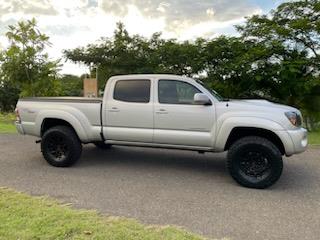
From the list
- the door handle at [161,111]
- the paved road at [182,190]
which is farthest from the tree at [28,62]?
the door handle at [161,111]

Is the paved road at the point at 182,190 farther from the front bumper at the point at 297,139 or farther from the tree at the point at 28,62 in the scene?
the tree at the point at 28,62

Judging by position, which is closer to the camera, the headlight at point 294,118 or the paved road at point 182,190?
the paved road at point 182,190

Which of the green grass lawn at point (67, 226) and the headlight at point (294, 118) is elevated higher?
the headlight at point (294, 118)

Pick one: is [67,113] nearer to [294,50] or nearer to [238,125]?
[238,125]

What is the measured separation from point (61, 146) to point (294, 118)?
435 cm

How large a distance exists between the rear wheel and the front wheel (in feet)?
9.77

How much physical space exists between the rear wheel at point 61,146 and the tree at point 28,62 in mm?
10830

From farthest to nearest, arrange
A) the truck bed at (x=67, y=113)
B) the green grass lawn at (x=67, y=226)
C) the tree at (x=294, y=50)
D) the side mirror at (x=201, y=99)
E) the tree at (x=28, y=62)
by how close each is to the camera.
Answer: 1. the tree at (x=28, y=62)
2. the tree at (x=294, y=50)
3. the truck bed at (x=67, y=113)
4. the side mirror at (x=201, y=99)
5. the green grass lawn at (x=67, y=226)

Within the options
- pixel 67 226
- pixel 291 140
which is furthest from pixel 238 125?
pixel 67 226

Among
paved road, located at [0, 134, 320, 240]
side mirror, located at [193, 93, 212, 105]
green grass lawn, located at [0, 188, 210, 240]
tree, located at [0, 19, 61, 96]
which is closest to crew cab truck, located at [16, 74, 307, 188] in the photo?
side mirror, located at [193, 93, 212, 105]

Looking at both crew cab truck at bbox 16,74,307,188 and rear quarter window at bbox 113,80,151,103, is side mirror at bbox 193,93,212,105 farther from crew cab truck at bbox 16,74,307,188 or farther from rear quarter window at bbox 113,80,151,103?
rear quarter window at bbox 113,80,151,103

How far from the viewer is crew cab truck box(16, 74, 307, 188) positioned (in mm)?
5410

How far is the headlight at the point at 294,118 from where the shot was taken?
17.6ft

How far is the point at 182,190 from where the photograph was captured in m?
5.27
